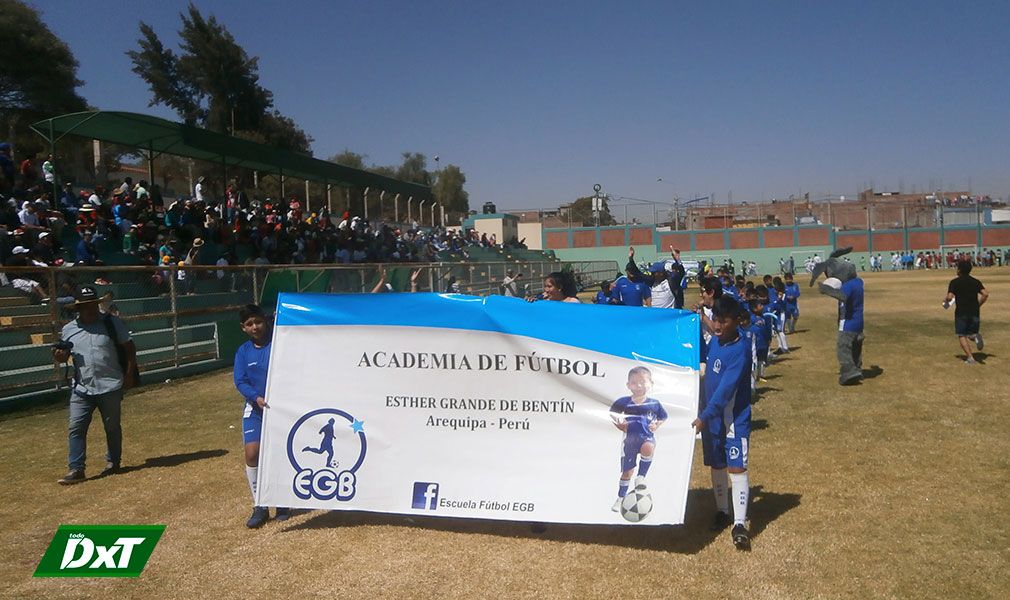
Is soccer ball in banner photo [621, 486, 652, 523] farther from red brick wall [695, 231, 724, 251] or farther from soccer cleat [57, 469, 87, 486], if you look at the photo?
red brick wall [695, 231, 724, 251]

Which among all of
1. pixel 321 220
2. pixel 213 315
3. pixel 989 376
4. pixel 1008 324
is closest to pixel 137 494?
pixel 213 315

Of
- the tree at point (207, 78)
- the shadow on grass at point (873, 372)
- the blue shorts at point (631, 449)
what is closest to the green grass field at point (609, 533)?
the blue shorts at point (631, 449)

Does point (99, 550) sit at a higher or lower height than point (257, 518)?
lower

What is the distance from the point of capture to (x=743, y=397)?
5.60m

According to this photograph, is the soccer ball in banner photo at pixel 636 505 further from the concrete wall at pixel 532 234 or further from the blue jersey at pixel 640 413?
the concrete wall at pixel 532 234

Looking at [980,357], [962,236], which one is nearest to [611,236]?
[962,236]

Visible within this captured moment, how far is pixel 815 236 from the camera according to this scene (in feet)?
236

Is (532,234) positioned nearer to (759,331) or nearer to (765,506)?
(759,331)

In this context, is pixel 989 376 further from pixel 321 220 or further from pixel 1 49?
pixel 1 49

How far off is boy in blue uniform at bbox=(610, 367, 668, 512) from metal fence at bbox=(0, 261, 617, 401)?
21.1ft

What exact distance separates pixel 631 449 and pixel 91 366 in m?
5.44

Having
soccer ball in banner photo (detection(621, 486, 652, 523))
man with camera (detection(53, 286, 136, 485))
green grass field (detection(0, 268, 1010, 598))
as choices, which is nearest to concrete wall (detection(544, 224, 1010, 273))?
green grass field (detection(0, 268, 1010, 598))

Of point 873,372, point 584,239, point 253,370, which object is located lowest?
point 873,372

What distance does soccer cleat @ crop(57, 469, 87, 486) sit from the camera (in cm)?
764
